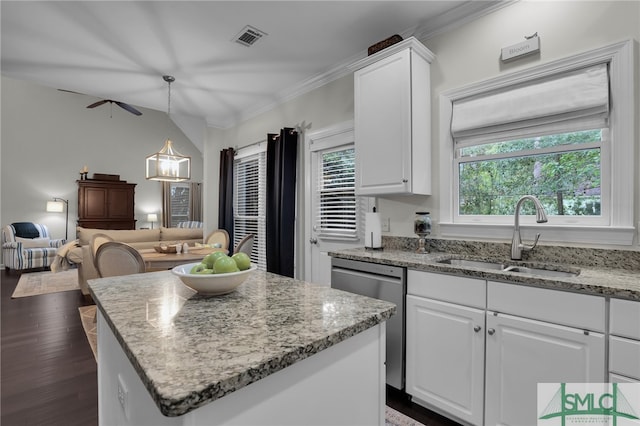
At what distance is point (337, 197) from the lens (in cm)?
328

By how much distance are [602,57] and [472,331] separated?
67.3 inches

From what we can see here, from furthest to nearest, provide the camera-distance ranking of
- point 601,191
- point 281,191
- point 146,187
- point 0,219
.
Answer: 1. point 146,187
2. point 0,219
3. point 281,191
4. point 601,191

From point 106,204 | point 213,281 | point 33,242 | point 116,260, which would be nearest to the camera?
point 213,281

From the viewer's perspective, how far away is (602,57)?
5.84 ft

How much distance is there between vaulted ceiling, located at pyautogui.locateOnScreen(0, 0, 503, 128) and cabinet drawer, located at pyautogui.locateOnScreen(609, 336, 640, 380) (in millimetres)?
2156

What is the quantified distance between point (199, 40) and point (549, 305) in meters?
3.16

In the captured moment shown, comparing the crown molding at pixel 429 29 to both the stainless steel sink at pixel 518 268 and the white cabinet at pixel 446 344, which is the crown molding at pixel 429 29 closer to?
the stainless steel sink at pixel 518 268

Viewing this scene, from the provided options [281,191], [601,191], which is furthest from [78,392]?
[601,191]

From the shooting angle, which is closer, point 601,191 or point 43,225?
point 601,191

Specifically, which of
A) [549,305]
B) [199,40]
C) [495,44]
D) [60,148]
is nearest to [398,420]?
[549,305]

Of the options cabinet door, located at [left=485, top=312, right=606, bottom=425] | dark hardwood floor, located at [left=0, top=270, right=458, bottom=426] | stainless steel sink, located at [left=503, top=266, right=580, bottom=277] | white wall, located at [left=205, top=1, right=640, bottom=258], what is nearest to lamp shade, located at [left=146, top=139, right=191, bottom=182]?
dark hardwood floor, located at [left=0, top=270, right=458, bottom=426]

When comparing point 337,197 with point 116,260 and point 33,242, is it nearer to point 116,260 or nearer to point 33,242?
point 116,260

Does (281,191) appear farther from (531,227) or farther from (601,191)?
(601,191)

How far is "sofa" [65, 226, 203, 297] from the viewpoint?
4.51m
